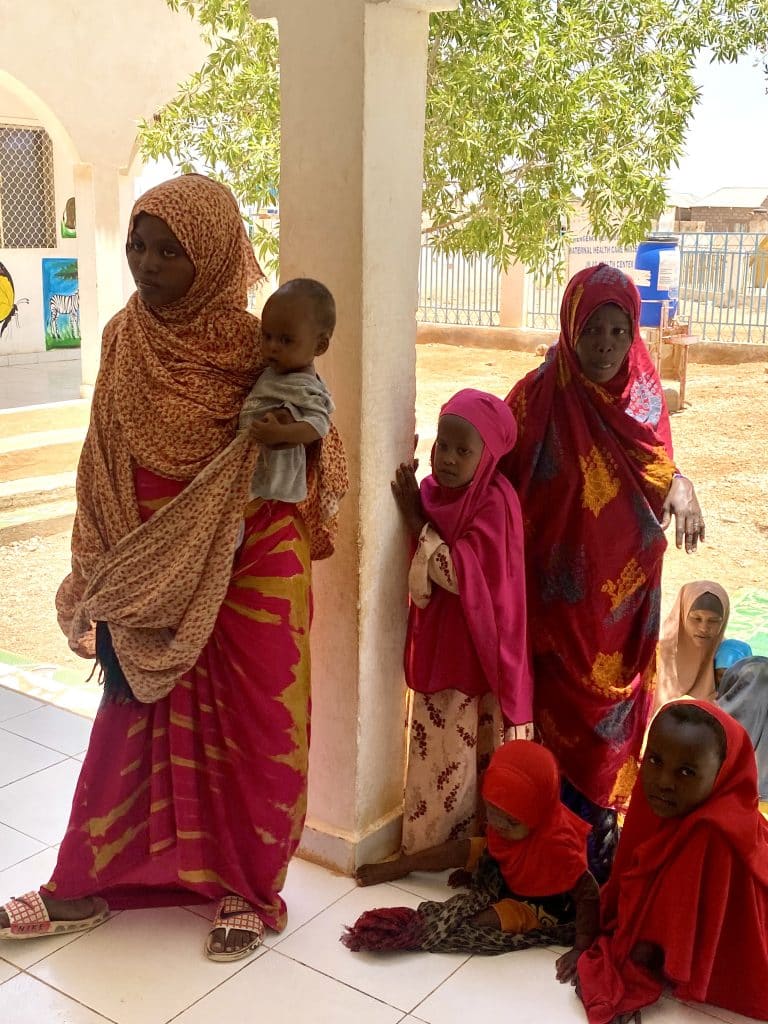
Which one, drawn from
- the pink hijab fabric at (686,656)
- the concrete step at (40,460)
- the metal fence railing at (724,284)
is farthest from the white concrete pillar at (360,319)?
the metal fence railing at (724,284)

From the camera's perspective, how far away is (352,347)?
2.59 metres

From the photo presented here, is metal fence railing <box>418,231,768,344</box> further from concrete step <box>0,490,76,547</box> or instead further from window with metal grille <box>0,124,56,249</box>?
concrete step <box>0,490,76,547</box>

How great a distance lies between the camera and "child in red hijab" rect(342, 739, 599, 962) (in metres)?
2.49

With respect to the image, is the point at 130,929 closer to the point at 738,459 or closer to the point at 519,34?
the point at 519,34

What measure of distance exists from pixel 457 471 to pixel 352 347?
1.32ft

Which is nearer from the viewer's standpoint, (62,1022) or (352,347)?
(62,1022)

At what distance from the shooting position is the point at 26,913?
8.21 feet

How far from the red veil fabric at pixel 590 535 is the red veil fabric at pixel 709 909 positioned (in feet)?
1.74

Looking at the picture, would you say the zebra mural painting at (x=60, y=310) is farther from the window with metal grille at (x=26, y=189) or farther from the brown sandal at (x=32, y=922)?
the brown sandal at (x=32, y=922)

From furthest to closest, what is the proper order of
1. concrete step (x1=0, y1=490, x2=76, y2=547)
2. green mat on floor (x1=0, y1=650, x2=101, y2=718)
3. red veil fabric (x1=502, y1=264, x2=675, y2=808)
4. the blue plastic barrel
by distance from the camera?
the blue plastic barrel
concrete step (x1=0, y1=490, x2=76, y2=547)
green mat on floor (x1=0, y1=650, x2=101, y2=718)
red veil fabric (x1=502, y1=264, x2=675, y2=808)

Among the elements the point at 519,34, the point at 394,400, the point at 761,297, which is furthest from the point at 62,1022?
the point at 761,297

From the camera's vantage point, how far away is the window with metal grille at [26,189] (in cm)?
1364

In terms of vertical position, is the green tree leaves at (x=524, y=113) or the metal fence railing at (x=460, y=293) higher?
the green tree leaves at (x=524, y=113)

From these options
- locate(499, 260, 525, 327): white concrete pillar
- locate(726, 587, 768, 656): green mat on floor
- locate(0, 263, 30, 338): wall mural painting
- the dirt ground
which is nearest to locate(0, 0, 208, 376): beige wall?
locate(0, 263, 30, 338): wall mural painting
